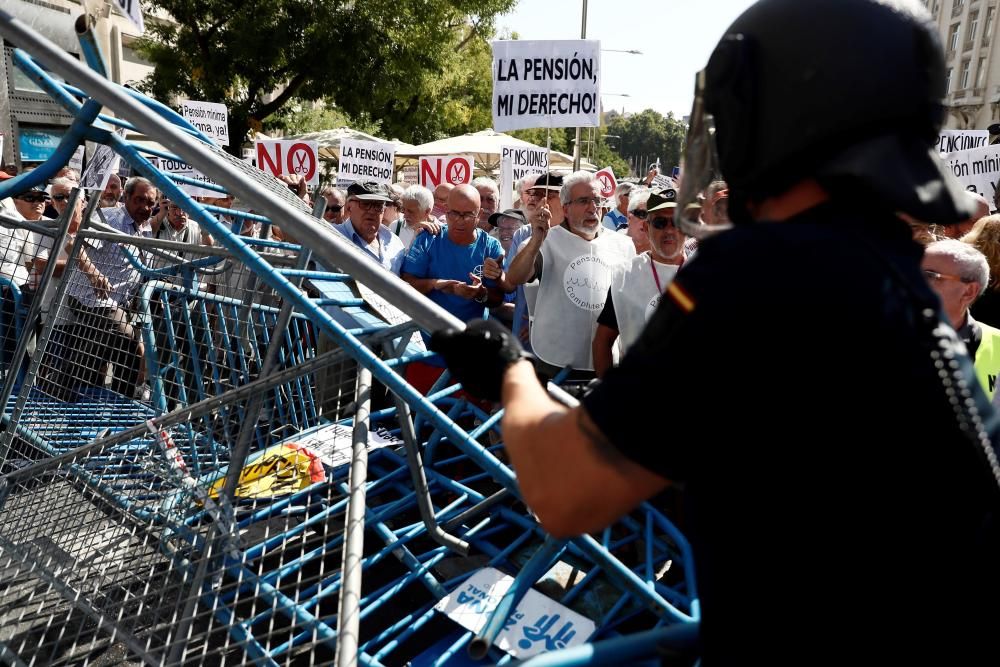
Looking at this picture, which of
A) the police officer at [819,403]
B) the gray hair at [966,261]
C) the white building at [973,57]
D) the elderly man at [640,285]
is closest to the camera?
the police officer at [819,403]

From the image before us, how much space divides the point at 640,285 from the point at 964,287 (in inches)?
59.0

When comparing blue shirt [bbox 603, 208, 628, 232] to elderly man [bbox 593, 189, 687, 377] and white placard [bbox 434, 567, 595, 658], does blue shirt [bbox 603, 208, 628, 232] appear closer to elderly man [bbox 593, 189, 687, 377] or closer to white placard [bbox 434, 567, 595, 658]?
elderly man [bbox 593, 189, 687, 377]

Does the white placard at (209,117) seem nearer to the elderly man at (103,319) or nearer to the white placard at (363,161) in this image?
the white placard at (363,161)

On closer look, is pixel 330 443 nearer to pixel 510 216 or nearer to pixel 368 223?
pixel 368 223

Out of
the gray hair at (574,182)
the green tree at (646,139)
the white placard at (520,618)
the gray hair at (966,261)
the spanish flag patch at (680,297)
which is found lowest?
the white placard at (520,618)

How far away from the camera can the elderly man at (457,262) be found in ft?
18.1

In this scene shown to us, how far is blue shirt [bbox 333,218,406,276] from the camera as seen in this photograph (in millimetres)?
6623

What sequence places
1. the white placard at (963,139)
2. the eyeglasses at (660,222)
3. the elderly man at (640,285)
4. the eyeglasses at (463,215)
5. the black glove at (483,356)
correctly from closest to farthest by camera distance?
the black glove at (483,356)
the elderly man at (640,285)
the eyeglasses at (660,222)
the eyeglasses at (463,215)
the white placard at (963,139)

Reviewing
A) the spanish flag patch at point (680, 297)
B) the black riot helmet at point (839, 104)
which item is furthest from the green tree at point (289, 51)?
the spanish flag patch at point (680, 297)

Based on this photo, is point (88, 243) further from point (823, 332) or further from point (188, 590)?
point (823, 332)

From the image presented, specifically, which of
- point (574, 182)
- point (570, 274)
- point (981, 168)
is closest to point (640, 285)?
point (570, 274)

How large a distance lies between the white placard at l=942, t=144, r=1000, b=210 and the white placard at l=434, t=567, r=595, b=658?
6.67 meters

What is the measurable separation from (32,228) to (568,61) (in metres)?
5.45

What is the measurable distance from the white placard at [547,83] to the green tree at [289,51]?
1264 cm
